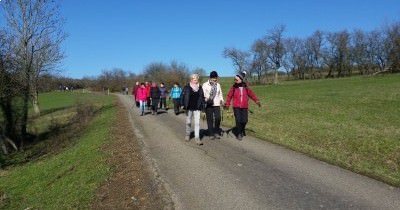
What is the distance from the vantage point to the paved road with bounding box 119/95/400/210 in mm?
7037

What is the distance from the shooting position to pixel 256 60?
113 m

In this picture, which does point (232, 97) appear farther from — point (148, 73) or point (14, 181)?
point (148, 73)

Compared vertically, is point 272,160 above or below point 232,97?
below

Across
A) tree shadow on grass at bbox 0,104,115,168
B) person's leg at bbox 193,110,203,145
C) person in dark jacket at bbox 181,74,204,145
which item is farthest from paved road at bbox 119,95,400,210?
tree shadow on grass at bbox 0,104,115,168

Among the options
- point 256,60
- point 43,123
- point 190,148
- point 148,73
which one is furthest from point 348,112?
point 148,73

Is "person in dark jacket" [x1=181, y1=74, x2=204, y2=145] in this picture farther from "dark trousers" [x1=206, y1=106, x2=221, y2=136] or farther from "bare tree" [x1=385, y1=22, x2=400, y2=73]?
"bare tree" [x1=385, y1=22, x2=400, y2=73]

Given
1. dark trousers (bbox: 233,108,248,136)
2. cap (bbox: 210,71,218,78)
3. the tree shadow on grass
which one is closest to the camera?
dark trousers (bbox: 233,108,248,136)

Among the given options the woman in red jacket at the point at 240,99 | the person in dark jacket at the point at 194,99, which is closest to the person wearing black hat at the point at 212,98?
the woman in red jacket at the point at 240,99

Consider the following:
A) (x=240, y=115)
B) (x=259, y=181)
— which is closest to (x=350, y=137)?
(x=240, y=115)

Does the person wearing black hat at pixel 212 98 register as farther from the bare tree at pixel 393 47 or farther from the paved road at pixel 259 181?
the bare tree at pixel 393 47

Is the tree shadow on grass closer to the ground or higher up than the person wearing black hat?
closer to the ground

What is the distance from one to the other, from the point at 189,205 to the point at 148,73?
116310 millimetres

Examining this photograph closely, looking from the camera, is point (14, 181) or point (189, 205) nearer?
point (189, 205)

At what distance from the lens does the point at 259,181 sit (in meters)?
8.33
